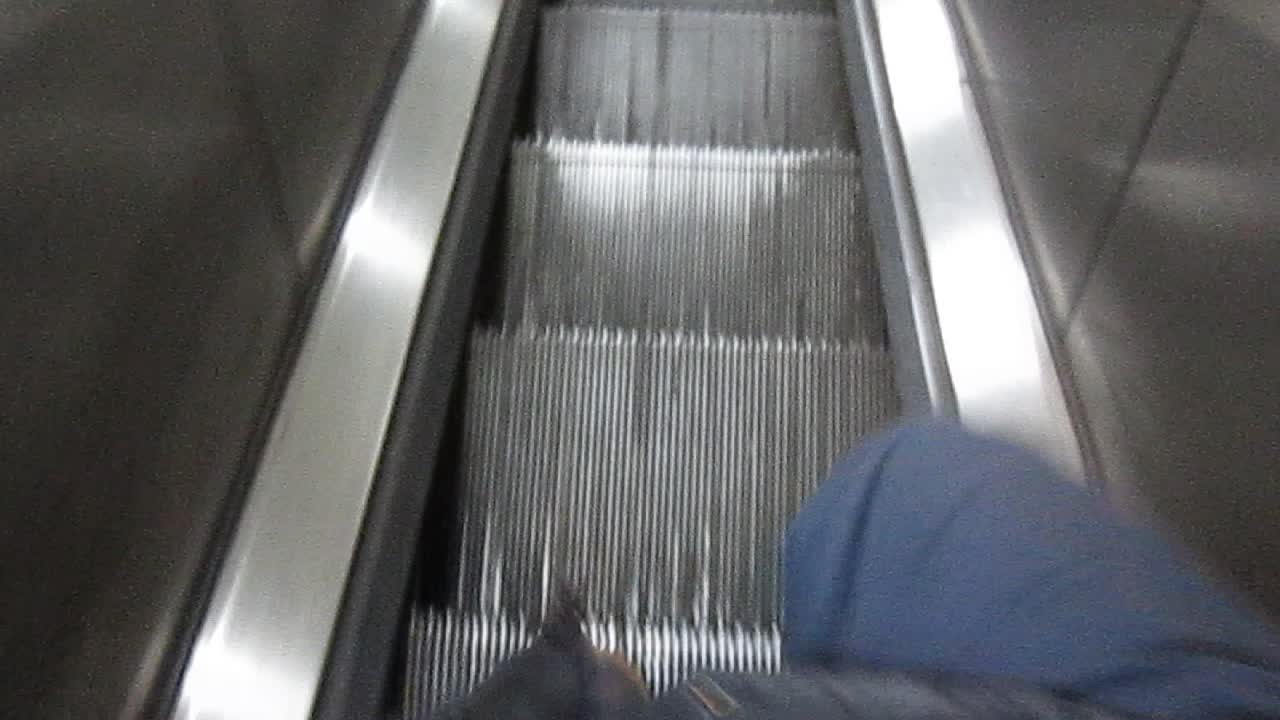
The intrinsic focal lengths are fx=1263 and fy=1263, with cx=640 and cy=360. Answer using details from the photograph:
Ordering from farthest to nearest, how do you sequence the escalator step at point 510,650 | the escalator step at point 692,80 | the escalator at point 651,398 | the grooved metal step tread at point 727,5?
the grooved metal step tread at point 727,5, the escalator step at point 692,80, the escalator at point 651,398, the escalator step at point 510,650

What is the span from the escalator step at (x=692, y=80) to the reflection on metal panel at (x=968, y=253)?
0.43m

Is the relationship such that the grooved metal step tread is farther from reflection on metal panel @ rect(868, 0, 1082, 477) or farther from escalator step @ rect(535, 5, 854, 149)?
reflection on metal panel @ rect(868, 0, 1082, 477)

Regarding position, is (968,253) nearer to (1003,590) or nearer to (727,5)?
(1003,590)

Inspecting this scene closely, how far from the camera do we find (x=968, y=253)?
2.45 m

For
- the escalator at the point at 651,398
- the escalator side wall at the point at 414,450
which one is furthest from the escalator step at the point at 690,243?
the escalator side wall at the point at 414,450

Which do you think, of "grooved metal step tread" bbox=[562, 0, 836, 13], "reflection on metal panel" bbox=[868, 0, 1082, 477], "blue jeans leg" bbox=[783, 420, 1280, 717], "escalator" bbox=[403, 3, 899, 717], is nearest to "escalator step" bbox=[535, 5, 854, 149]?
"escalator" bbox=[403, 3, 899, 717]

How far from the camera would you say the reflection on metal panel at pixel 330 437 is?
1650mm

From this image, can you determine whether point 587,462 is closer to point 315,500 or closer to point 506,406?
point 506,406

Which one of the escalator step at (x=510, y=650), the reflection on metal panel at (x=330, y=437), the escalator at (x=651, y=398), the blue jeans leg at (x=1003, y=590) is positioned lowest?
the escalator step at (x=510, y=650)

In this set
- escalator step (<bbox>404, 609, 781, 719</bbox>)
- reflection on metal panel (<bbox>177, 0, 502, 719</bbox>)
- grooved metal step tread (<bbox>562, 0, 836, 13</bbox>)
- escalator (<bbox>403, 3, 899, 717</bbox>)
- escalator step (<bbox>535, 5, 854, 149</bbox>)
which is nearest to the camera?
reflection on metal panel (<bbox>177, 0, 502, 719</bbox>)

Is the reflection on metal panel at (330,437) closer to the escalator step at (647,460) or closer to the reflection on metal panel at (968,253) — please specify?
the escalator step at (647,460)

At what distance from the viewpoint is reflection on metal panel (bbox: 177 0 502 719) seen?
65.0 inches

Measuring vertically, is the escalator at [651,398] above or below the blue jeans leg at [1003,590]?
below

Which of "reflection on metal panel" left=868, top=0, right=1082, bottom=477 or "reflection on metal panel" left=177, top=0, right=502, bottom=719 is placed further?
"reflection on metal panel" left=868, top=0, right=1082, bottom=477
